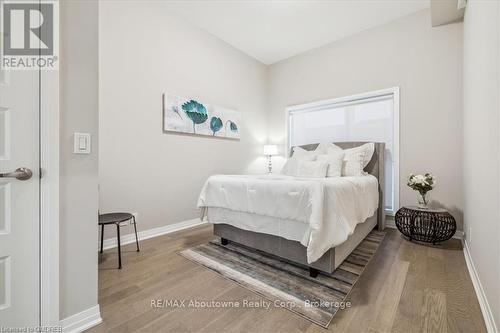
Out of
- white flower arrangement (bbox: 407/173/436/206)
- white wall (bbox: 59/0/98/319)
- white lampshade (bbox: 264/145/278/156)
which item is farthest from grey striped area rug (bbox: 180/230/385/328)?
white lampshade (bbox: 264/145/278/156)

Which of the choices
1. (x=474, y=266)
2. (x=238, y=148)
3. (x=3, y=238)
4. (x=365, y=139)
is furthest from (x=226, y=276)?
(x=365, y=139)

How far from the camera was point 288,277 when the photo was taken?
1.79 metres

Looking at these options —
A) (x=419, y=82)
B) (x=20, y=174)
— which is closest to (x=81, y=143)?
(x=20, y=174)

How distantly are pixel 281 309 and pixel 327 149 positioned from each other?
2626 mm

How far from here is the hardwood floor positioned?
4.14 ft

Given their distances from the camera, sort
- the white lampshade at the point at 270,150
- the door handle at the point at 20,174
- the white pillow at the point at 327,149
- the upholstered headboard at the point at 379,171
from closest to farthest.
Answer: the door handle at the point at 20,174 < the upholstered headboard at the point at 379,171 < the white pillow at the point at 327,149 < the white lampshade at the point at 270,150

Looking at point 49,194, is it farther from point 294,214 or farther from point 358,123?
point 358,123

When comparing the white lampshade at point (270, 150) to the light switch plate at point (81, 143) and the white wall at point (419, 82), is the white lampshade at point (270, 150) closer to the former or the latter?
the white wall at point (419, 82)

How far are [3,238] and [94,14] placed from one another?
49.0 inches

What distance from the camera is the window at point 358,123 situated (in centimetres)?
320

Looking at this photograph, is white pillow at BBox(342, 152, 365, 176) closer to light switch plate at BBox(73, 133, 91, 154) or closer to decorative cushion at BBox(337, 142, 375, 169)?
decorative cushion at BBox(337, 142, 375, 169)

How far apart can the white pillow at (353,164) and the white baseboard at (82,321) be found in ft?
9.43

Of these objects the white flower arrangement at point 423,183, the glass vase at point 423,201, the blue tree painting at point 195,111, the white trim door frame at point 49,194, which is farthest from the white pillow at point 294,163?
the white trim door frame at point 49,194

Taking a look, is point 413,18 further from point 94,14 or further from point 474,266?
point 94,14
